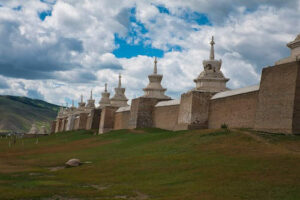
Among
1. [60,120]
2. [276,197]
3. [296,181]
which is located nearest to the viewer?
[276,197]

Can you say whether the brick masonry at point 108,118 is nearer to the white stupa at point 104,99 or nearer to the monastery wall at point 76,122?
the white stupa at point 104,99

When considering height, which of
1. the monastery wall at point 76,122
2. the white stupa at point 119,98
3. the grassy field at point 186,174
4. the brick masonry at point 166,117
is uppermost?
the white stupa at point 119,98

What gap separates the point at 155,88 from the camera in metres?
42.9

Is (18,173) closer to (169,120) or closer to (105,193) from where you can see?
(105,193)

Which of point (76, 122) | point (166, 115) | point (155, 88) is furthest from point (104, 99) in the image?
point (166, 115)

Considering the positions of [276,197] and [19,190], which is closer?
[276,197]

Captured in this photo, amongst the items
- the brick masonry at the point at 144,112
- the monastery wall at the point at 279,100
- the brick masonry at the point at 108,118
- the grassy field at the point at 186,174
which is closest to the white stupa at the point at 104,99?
the brick masonry at the point at 108,118

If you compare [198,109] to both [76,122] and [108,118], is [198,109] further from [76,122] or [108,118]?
[76,122]

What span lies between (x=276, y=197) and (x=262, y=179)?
6.51ft

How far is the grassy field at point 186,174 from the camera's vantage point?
43.5 ft

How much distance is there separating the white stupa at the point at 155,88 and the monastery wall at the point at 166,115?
1.69 metres

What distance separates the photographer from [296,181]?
43.1ft

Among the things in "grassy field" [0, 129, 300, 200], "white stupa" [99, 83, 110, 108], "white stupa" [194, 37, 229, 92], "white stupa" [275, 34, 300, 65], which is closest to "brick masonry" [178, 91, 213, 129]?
"white stupa" [194, 37, 229, 92]

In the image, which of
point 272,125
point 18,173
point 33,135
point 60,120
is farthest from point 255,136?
point 60,120
